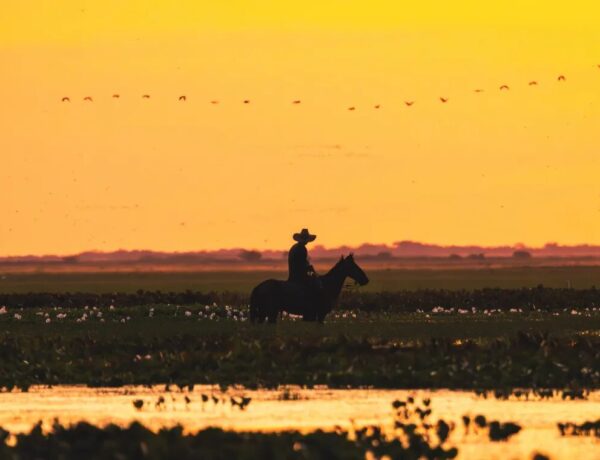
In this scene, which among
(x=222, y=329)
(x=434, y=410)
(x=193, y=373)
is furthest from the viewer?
(x=222, y=329)

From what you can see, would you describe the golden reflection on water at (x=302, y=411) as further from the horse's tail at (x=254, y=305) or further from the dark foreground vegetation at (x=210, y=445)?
the horse's tail at (x=254, y=305)

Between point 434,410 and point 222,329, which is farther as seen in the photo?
point 222,329

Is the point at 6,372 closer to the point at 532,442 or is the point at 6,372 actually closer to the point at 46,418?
the point at 46,418

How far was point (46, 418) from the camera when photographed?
87.6 feet

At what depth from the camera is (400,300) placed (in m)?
59.5

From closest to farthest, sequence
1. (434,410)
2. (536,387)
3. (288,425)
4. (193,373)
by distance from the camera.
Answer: (288,425), (434,410), (536,387), (193,373)

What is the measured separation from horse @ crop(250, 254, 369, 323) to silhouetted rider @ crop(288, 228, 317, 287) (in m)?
0.17

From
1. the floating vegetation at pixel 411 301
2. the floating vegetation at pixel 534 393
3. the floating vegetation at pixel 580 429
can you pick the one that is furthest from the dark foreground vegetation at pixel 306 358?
the floating vegetation at pixel 411 301

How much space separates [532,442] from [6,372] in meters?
13.2

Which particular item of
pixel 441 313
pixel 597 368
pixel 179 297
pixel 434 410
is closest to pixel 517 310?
pixel 441 313

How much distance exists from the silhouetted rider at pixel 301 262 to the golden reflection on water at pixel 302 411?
1436cm

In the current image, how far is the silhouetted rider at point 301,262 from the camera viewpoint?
1790 inches

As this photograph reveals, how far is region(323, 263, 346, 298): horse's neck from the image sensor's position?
4656 centimetres

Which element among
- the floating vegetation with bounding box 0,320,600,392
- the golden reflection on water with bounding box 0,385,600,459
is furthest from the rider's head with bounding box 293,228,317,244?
the golden reflection on water with bounding box 0,385,600,459
